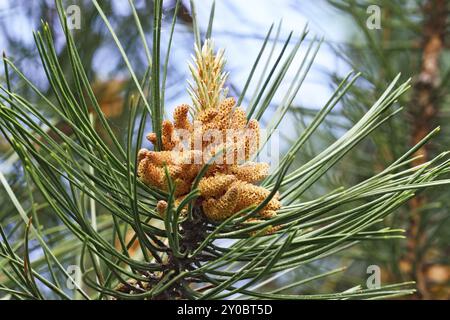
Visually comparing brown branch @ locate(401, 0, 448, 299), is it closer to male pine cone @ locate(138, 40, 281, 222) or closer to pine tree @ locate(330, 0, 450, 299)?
pine tree @ locate(330, 0, 450, 299)

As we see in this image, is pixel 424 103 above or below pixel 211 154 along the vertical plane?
above

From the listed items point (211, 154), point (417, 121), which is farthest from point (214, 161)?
point (417, 121)

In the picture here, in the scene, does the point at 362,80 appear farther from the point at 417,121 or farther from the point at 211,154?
the point at 211,154

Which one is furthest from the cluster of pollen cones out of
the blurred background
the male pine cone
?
the blurred background

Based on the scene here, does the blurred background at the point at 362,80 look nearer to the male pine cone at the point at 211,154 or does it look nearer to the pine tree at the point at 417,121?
the pine tree at the point at 417,121

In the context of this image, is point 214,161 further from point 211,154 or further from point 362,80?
point 362,80

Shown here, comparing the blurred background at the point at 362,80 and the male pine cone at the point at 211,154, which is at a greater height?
the blurred background at the point at 362,80

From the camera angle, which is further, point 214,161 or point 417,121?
point 417,121

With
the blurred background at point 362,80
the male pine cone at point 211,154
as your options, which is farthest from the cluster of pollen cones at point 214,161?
the blurred background at point 362,80
